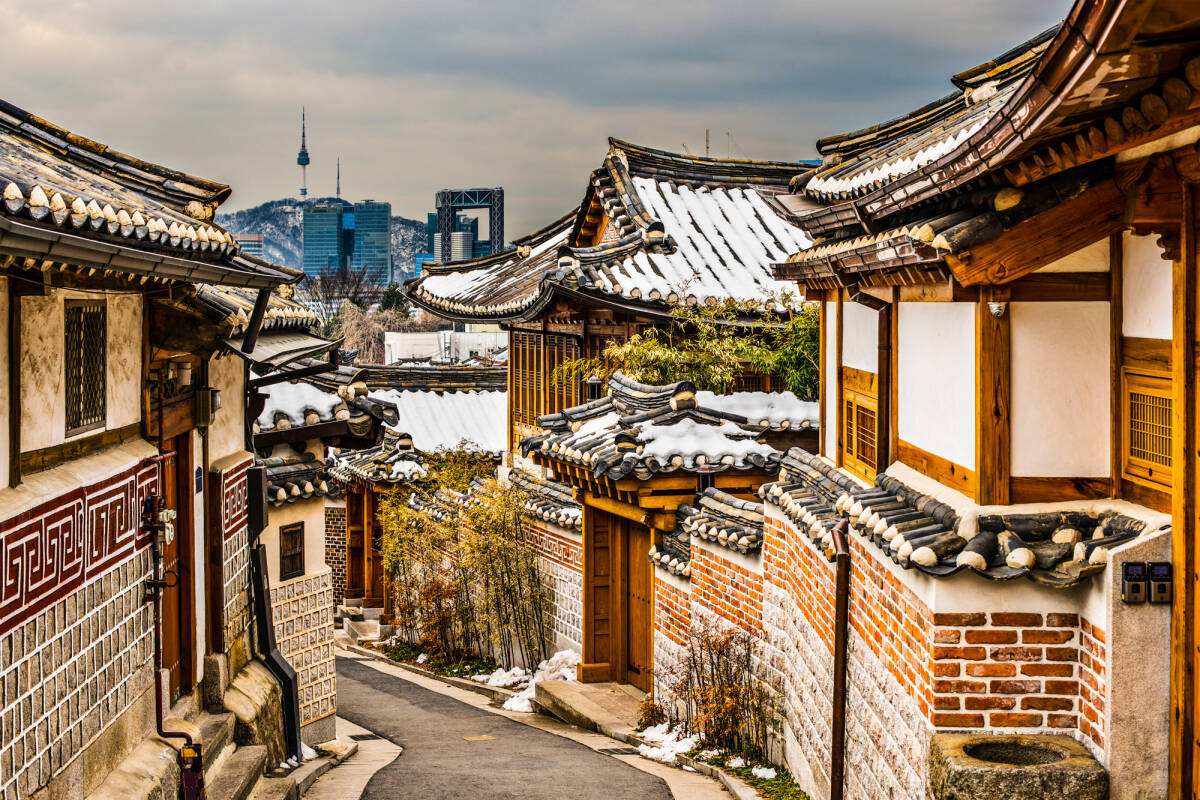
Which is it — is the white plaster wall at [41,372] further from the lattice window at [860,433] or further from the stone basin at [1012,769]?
the lattice window at [860,433]

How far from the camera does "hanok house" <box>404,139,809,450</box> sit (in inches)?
703

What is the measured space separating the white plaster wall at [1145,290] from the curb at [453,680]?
41.1 feet

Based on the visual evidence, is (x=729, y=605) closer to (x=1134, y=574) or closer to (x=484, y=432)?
(x=1134, y=574)

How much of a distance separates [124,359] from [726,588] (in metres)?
6.21

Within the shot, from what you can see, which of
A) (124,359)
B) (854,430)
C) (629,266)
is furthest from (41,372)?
(629,266)

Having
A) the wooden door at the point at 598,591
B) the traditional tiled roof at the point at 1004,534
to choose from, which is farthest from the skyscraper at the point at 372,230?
the traditional tiled roof at the point at 1004,534

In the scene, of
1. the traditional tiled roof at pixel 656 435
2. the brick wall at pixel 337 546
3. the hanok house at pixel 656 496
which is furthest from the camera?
the brick wall at pixel 337 546

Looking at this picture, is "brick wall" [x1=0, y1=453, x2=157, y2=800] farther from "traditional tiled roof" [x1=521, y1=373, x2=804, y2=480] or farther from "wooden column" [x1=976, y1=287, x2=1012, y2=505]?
"traditional tiled roof" [x1=521, y1=373, x2=804, y2=480]

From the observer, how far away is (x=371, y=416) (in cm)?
1381

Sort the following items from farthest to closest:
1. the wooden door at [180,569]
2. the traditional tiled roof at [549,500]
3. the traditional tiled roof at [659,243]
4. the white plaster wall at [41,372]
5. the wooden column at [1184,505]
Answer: the traditional tiled roof at [659,243]
the traditional tiled roof at [549,500]
the wooden door at [180,569]
the white plaster wall at [41,372]
the wooden column at [1184,505]

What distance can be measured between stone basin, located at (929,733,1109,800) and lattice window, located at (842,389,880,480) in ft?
8.71

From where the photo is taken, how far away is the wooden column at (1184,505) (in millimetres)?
5062

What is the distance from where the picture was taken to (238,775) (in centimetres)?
966

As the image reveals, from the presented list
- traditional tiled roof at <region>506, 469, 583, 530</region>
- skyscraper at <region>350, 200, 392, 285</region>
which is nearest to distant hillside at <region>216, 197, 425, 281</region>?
skyscraper at <region>350, 200, 392, 285</region>
